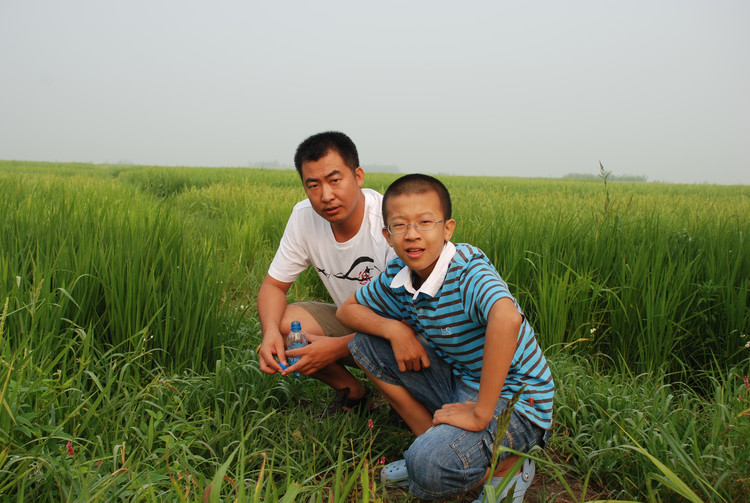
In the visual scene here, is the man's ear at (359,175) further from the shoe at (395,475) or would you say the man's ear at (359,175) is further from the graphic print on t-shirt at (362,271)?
the shoe at (395,475)

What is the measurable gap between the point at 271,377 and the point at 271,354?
0.76ft

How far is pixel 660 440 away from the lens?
1668 millimetres

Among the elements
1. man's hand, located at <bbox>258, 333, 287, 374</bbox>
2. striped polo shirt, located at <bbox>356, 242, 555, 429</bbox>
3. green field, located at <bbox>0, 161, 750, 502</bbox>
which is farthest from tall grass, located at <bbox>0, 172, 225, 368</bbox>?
striped polo shirt, located at <bbox>356, 242, 555, 429</bbox>

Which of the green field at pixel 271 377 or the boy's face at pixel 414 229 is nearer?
the green field at pixel 271 377

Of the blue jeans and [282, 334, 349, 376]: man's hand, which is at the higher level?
[282, 334, 349, 376]: man's hand

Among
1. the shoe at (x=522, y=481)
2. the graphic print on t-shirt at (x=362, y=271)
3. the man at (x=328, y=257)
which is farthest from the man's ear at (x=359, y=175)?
the shoe at (x=522, y=481)

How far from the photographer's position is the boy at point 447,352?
1.47 m

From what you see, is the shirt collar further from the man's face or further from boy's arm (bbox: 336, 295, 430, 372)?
the man's face

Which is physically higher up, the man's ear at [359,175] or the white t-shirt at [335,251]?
the man's ear at [359,175]

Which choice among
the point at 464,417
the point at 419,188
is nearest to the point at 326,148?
the point at 419,188

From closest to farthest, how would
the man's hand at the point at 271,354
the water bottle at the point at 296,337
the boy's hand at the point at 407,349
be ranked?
the boy's hand at the point at 407,349
the man's hand at the point at 271,354
the water bottle at the point at 296,337

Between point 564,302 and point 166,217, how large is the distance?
91.4 inches

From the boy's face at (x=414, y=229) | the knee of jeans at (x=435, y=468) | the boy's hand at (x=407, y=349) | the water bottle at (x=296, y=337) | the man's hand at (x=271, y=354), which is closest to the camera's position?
the knee of jeans at (x=435, y=468)

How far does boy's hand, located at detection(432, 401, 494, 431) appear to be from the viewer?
148 cm
